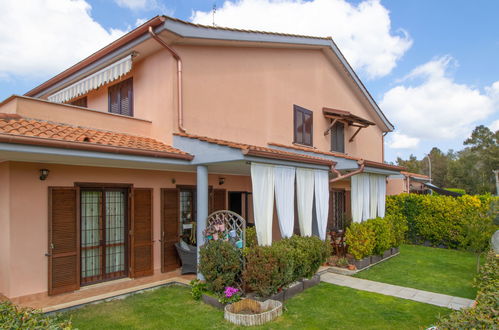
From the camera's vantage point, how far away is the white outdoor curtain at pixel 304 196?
9.55 metres

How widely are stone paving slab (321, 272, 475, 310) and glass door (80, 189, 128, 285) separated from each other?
613cm

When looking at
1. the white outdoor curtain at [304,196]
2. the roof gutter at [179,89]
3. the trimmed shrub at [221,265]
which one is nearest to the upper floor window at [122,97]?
the roof gutter at [179,89]

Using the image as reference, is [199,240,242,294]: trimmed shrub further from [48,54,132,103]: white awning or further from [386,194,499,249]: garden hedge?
[386,194,499,249]: garden hedge

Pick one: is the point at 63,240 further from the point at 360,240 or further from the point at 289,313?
the point at 360,240

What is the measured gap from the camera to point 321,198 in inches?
410

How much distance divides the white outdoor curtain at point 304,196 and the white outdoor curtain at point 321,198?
0.36m

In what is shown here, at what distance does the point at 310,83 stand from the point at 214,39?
20.3ft

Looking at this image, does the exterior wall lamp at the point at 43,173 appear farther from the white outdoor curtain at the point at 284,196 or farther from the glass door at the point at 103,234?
the white outdoor curtain at the point at 284,196

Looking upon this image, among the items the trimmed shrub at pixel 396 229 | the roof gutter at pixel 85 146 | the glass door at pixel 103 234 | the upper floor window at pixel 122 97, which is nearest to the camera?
the roof gutter at pixel 85 146

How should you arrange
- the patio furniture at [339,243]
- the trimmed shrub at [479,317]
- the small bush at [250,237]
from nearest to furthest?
the trimmed shrub at [479,317] → the small bush at [250,237] → the patio furniture at [339,243]

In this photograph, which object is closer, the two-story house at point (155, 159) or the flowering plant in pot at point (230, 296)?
the flowering plant in pot at point (230, 296)

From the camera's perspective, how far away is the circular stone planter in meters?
6.77

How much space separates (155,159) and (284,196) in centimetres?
349

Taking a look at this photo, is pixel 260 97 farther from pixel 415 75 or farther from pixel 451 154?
pixel 451 154
